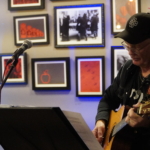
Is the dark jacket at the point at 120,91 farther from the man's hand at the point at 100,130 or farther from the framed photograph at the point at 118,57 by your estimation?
the framed photograph at the point at 118,57

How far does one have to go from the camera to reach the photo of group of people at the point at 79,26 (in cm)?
229

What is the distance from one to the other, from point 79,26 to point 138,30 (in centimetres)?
98

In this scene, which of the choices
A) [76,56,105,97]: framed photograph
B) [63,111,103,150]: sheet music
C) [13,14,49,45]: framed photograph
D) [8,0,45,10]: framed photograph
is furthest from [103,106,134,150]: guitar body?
[8,0,45,10]: framed photograph

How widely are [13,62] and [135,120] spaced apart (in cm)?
85

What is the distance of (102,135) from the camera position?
1.58 metres

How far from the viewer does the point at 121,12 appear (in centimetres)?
224

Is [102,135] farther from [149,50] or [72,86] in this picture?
[72,86]

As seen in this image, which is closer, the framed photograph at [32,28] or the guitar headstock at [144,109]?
the guitar headstock at [144,109]

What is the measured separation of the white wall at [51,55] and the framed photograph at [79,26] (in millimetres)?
47

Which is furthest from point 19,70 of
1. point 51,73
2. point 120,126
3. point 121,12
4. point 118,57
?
point 120,126

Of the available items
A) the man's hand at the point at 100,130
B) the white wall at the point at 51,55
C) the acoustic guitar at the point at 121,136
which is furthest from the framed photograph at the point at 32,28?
the acoustic guitar at the point at 121,136

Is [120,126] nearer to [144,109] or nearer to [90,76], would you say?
[144,109]

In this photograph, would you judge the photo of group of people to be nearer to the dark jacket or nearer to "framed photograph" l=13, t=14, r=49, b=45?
"framed photograph" l=13, t=14, r=49, b=45

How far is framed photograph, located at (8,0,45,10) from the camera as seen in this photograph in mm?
2395
